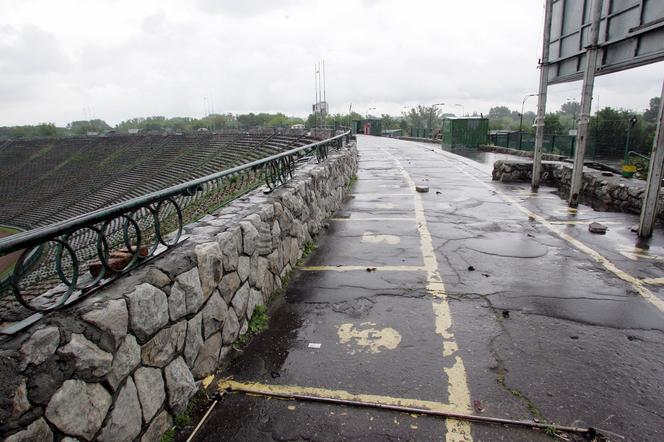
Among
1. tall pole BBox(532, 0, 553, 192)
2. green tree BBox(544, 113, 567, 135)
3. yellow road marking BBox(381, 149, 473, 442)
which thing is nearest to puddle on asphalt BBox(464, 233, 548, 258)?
yellow road marking BBox(381, 149, 473, 442)

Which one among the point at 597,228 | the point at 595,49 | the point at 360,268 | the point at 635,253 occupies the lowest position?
the point at 360,268

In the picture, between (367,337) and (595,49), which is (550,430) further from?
(595,49)

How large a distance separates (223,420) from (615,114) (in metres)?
29.5

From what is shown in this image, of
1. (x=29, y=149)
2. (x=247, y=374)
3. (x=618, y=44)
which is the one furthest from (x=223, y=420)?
(x=29, y=149)

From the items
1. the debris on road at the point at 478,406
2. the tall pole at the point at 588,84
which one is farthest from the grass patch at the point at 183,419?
the tall pole at the point at 588,84

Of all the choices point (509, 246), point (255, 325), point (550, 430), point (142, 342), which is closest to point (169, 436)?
point (142, 342)

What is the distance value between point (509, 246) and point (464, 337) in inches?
120

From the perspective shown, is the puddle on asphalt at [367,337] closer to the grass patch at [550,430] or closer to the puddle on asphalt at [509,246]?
the grass patch at [550,430]

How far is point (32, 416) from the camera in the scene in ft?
5.82

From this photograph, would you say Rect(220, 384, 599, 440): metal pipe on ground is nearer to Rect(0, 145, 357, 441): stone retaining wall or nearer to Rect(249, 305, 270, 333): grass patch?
Rect(0, 145, 357, 441): stone retaining wall

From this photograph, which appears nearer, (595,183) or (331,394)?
(331,394)

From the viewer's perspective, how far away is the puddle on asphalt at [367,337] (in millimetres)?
3713

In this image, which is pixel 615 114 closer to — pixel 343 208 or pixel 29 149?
pixel 343 208

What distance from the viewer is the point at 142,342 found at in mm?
2482
